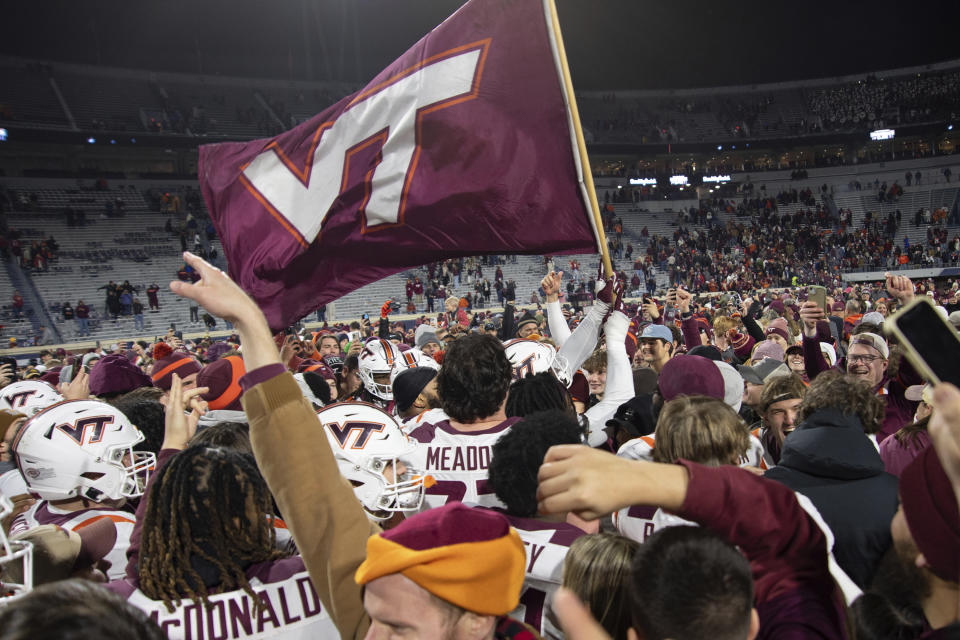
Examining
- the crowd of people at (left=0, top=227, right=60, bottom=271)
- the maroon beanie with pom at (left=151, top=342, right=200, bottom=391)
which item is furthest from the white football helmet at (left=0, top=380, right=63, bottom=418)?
the crowd of people at (left=0, top=227, right=60, bottom=271)

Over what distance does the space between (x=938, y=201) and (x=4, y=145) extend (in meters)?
51.5

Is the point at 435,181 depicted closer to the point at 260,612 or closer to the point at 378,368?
the point at 378,368

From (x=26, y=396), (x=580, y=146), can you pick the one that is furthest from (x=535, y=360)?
(x=26, y=396)

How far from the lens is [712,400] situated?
242 cm

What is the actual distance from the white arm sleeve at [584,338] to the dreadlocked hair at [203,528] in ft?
8.32

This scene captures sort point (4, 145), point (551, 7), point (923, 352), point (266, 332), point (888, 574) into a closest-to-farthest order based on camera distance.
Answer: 1. point (923, 352)
2. point (266, 332)
3. point (888, 574)
4. point (551, 7)
5. point (4, 145)

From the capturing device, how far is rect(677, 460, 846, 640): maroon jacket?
1.24m

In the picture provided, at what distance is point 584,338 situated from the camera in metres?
4.12

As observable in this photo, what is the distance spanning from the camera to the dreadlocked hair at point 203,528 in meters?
1.73

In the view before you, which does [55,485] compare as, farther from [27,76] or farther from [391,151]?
[27,76]

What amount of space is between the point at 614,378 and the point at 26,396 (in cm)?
502

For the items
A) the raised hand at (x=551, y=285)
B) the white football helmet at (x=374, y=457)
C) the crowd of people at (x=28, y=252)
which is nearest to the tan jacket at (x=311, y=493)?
the white football helmet at (x=374, y=457)

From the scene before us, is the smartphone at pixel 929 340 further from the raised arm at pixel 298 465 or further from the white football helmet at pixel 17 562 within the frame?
the white football helmet at pixel 17 562

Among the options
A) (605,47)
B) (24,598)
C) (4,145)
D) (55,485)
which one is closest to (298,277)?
(55,485)
